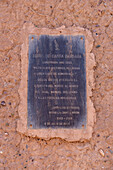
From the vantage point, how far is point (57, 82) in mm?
2732

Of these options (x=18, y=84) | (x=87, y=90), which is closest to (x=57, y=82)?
(x=87, y=90)

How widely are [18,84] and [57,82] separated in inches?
19.5

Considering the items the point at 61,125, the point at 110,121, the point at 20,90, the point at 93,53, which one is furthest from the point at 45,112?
the point at 93,53

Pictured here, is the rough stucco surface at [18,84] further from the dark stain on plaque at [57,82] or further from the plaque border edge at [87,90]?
the dark stain on plaque at [57,82]

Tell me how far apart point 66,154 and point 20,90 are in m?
0.95

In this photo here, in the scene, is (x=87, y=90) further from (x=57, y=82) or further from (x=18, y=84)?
(x=18, y=84)

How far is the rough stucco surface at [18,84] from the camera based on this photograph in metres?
2.60

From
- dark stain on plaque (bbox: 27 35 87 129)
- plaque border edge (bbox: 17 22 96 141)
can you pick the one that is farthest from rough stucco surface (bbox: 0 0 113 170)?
dark stain on plaque (bbox: 27 35 87 129)

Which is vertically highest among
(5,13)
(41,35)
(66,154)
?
(5,13)

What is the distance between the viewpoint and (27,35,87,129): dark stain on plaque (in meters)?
2.67

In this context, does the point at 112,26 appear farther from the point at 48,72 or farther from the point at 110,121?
the point at 110,121

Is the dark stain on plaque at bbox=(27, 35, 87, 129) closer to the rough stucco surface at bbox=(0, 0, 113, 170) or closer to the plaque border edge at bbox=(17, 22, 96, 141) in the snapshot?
the plaque border edge at bbox=(17, 22, 96, 141)

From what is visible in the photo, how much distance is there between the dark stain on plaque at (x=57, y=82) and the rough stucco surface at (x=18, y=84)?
176 millimetres

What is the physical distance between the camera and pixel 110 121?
2.70m
